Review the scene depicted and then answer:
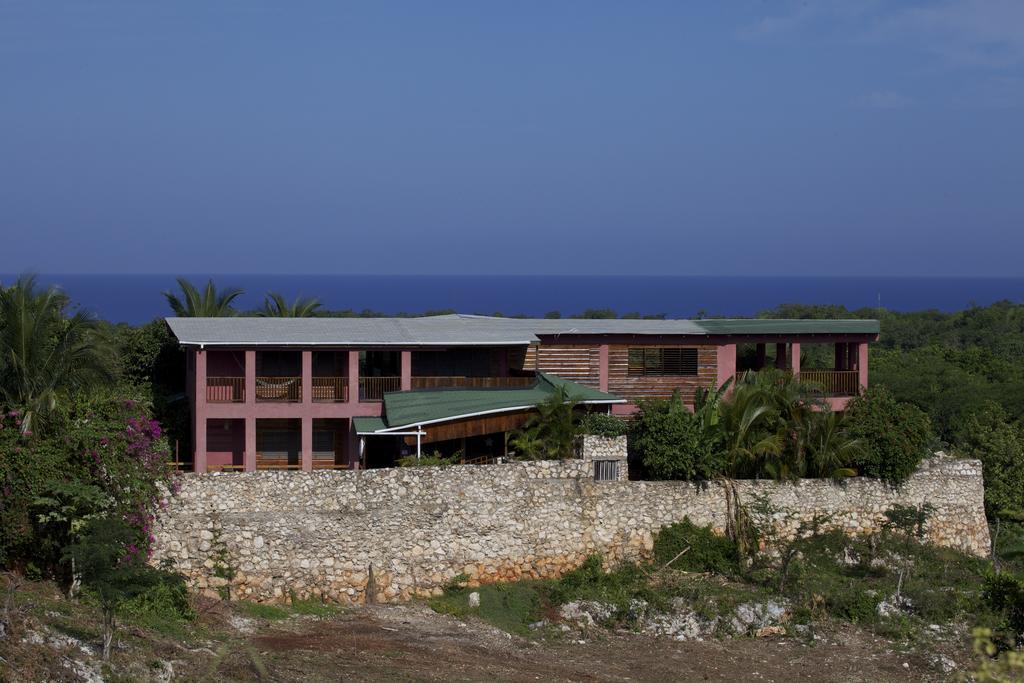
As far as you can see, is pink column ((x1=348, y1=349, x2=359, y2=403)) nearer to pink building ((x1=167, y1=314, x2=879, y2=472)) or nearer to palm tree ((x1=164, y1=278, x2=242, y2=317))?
pink building ((x1=167, y1=314, x2=879, y2=472))

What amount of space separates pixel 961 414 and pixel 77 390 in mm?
30404

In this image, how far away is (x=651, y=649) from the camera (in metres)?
23.0

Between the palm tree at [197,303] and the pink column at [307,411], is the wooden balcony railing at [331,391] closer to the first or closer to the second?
the pink column at [307,411]

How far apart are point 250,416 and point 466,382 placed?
19.3 ft

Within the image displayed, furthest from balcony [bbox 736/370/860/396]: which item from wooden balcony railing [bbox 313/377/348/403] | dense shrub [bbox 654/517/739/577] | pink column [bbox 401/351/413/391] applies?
wooden balcony railing [bbox 313/377/348/403]

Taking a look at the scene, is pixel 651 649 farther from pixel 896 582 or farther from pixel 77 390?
pixel 77 390

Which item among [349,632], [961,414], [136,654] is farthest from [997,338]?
[136,654]

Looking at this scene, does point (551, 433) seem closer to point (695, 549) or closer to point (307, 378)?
point (695, 549)

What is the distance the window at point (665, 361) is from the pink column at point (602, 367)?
3.44 ft

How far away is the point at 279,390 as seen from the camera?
105 ft

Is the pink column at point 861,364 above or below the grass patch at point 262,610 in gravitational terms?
above

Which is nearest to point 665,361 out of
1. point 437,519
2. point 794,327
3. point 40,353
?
point 794,327

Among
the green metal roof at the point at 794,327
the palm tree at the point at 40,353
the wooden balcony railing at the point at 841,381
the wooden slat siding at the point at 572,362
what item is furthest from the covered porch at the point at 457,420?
the wooden balcony railing at the point at 841,381

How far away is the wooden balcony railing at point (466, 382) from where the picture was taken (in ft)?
105
